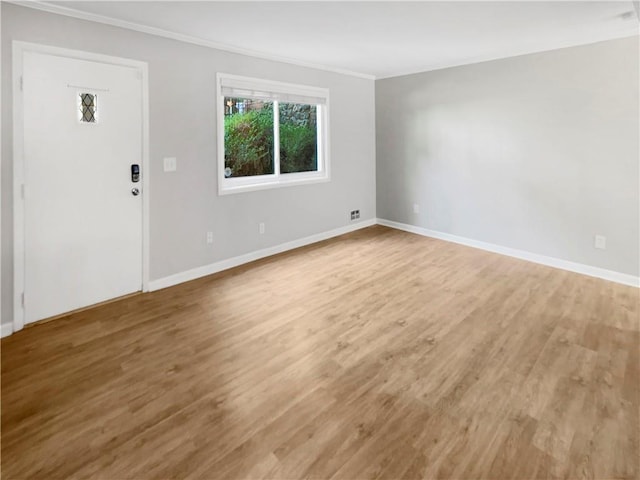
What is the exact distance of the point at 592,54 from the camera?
12.4ft

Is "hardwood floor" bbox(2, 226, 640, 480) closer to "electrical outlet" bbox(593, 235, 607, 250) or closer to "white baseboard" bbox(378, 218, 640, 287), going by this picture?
"white baseboard" bbox(378, 218, 640, 287)

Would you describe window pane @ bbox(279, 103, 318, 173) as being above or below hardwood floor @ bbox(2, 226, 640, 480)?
above

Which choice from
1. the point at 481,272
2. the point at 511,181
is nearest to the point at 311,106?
the point at 511,181

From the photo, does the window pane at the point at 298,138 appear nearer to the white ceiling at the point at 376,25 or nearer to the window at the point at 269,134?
the window at the point at 269,134

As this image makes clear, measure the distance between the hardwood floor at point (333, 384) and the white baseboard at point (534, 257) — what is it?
31cm

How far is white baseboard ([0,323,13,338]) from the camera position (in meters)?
2.76

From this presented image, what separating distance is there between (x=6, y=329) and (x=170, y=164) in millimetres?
1842

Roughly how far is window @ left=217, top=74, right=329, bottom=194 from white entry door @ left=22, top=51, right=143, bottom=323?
3.27ft

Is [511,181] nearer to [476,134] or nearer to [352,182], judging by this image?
[476,134]

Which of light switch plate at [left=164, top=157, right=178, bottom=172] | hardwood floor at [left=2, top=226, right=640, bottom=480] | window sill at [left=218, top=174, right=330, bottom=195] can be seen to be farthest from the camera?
window sill at [left=218, top=174, right=330, bottom=195]

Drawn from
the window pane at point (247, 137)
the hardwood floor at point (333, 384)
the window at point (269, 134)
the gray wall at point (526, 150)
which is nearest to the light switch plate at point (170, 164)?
the window at point (269, 134)

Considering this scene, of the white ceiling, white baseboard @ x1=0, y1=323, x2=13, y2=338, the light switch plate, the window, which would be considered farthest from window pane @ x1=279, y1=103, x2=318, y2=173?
white baseboard @ x1=0, y1=323, x2=13, y2=338

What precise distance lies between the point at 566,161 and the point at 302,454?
4.05 metres

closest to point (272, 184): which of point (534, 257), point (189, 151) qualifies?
point (189, 151)
